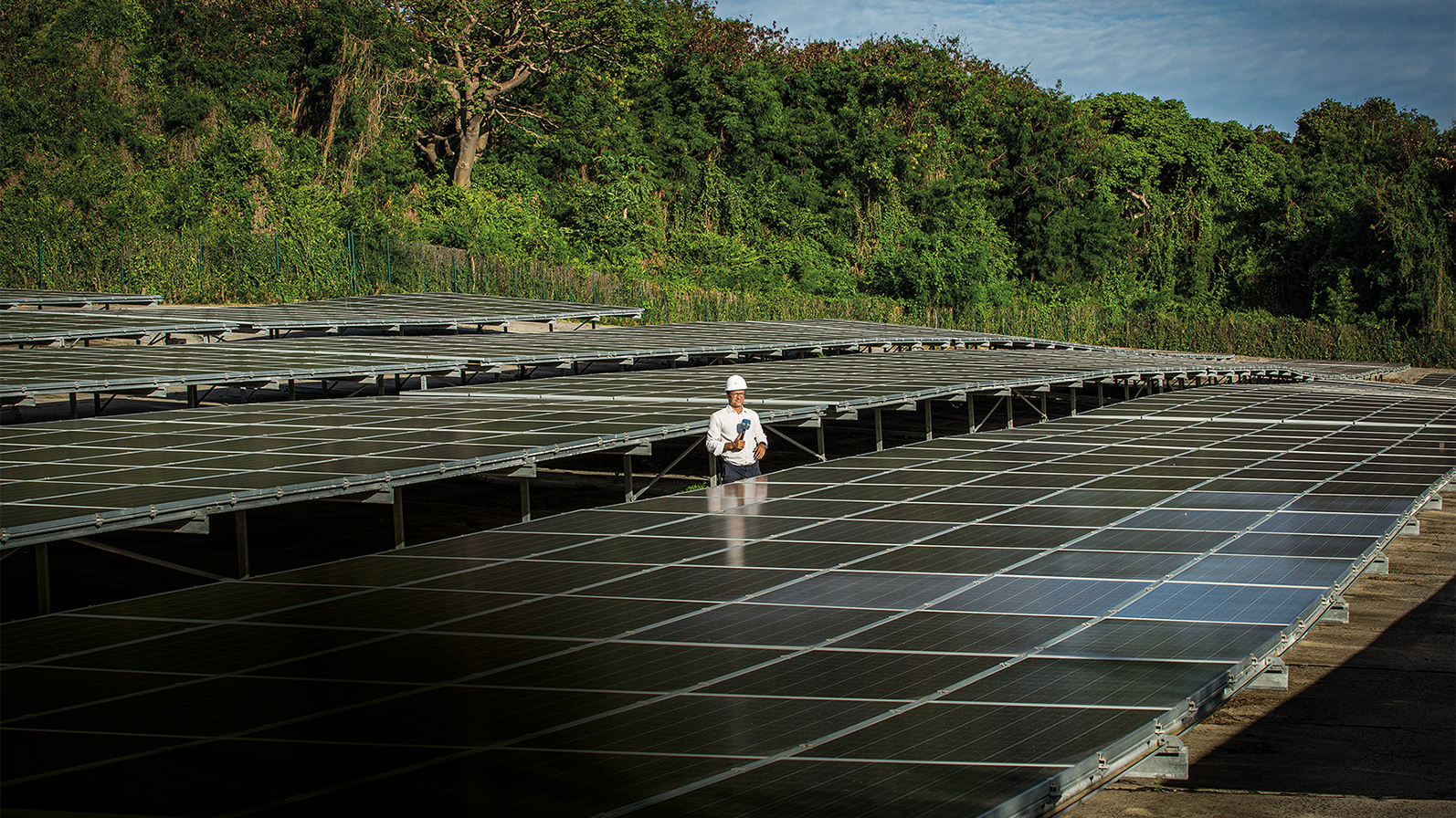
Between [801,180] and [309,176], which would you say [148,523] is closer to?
[309,176]

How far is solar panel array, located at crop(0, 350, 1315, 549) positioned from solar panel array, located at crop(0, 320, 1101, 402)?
5.16 feet

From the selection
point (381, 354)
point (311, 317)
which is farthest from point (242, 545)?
point (311, 317)

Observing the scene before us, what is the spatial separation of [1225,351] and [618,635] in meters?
54.9

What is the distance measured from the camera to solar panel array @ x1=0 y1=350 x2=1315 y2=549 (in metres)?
10.1

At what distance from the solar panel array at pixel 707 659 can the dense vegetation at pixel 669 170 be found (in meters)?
39.0

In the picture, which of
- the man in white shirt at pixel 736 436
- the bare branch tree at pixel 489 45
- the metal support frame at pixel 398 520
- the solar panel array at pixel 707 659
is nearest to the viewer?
the solar panel array at pixel 707 659

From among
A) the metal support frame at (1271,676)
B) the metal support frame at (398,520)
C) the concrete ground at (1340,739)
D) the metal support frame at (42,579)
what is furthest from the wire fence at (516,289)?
the metal support frame at (1271,676)

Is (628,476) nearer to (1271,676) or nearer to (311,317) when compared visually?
(1271,676)

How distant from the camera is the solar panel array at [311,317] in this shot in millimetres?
25594

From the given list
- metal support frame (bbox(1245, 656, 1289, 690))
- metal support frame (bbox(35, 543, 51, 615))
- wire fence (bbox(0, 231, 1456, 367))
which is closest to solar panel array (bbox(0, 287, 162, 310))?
wire fence (bbox(0, 231, 1456, 367))

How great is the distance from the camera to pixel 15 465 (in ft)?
38.4

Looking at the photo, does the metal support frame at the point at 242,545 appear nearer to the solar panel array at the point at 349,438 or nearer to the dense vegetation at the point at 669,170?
the solar panel array at the point at 349,438

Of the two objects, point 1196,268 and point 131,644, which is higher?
point 1196,268

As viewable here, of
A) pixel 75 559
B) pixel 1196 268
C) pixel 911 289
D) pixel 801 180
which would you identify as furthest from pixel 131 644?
pixel 1196 268
